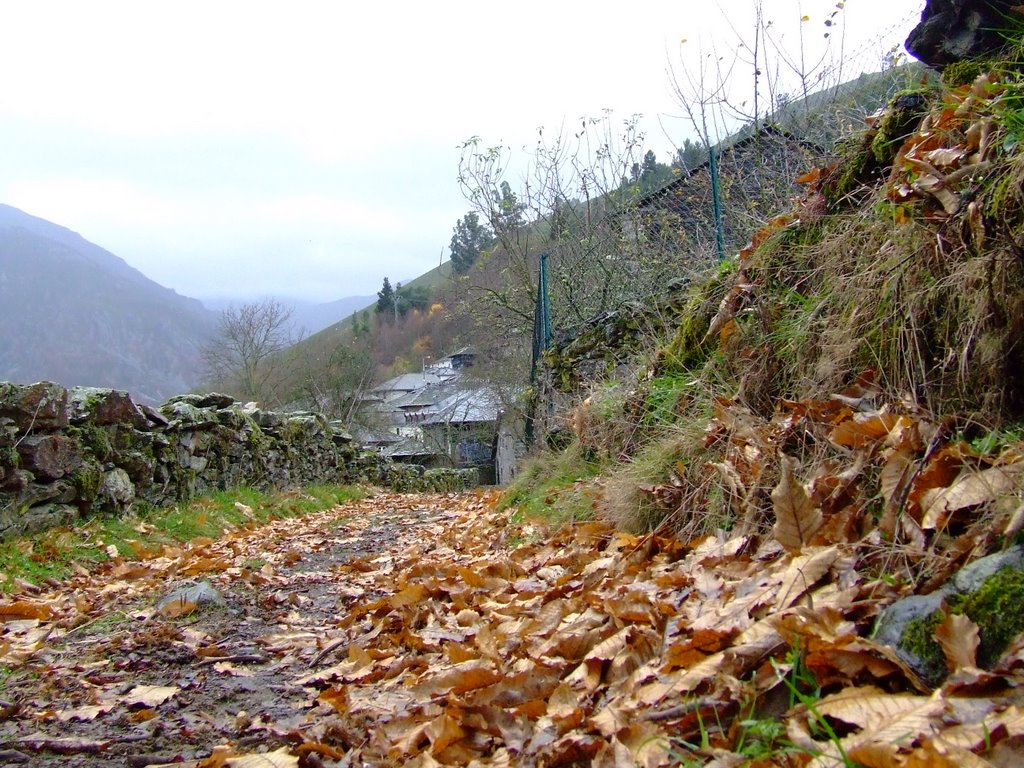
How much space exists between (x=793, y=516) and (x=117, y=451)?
693 centimetres

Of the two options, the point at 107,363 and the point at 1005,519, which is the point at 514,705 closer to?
the point at 1005,519

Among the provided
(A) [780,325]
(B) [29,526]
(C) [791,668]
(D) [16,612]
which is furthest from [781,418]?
(B) [29,526]

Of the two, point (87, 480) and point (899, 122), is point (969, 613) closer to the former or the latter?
point (899, 122)

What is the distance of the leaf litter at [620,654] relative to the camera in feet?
4.99

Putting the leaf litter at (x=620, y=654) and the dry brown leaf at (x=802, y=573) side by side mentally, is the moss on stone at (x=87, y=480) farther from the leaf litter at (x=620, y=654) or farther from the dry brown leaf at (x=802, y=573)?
the dry brown leaf at (x=802, y=573)

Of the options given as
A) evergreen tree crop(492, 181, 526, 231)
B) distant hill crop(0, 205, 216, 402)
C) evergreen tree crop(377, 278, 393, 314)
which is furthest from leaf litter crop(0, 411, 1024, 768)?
evergreen tree crop(377, 278, 393, 314)

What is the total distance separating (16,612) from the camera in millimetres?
3998

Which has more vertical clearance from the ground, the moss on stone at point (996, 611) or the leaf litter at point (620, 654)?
the moss on stone at point (996, 611)

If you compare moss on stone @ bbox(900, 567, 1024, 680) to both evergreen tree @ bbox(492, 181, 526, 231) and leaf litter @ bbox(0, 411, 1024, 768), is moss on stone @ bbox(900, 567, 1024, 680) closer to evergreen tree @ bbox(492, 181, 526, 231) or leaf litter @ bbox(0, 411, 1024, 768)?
leaf litter @ bbox(0, 411, 1024, 768)

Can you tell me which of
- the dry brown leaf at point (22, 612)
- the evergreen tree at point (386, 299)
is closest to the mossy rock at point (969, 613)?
the dry brown leaf at point (22, 612)

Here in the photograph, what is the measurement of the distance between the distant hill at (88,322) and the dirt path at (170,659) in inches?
1226

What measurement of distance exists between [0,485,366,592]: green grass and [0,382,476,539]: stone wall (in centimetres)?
19

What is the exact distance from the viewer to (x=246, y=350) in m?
38.3

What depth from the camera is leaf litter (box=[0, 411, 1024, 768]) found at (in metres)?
1.52
